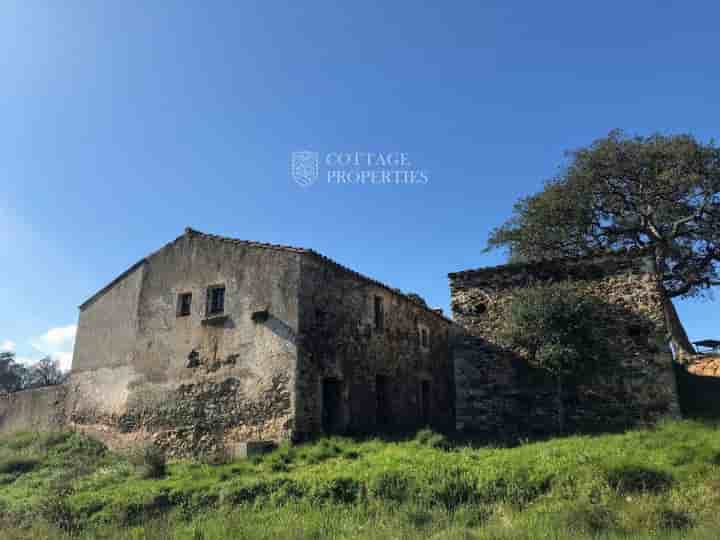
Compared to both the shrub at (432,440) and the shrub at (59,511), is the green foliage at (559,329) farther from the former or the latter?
the shrub at (59,511)

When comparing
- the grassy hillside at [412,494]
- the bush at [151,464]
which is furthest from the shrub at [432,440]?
the bush at [151,464]

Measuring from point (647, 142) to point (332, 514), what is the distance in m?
20.0

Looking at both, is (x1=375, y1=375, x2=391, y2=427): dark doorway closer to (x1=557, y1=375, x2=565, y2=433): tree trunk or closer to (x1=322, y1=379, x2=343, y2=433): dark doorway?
(x1=322, y1=379, x2=343, y2=433): dark doorway

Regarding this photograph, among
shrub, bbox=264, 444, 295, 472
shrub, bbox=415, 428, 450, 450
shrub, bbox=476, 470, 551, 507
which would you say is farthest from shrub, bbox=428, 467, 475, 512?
shrub, bbox=264, 444, 295, 472

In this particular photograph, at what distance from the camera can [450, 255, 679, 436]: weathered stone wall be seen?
539 inches

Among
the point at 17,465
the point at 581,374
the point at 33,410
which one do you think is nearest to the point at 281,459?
the point at 581,374

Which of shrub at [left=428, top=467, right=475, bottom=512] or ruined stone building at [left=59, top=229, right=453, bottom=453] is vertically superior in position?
ruined stone building at [left=59, top=229, right=453, bottom=453]

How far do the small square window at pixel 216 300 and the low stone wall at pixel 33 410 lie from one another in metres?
7.78

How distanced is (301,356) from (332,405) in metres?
2.26

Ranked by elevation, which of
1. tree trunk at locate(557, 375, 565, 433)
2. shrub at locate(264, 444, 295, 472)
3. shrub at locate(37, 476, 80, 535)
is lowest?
shrub at locate(37, 476, 80, 535)

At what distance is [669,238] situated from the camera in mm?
21938

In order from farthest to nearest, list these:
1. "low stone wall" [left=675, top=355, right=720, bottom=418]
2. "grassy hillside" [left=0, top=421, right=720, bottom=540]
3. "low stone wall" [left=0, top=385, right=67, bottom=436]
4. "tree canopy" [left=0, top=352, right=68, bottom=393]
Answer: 1. "tree canopy" [left=0, top=352, right=68, bottom=393]
2. "low stone wall" [left=0, top=385, right=67, bottom=436]
3. "low stone wall" [left=675, top=355, right=720, bottom=418]
4. "grassy hillside" [left=0, top=421, right=720, bottom=540]

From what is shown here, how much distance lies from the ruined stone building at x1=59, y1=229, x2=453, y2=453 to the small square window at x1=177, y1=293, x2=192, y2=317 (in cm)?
5

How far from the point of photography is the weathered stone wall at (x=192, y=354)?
51.3 feet
